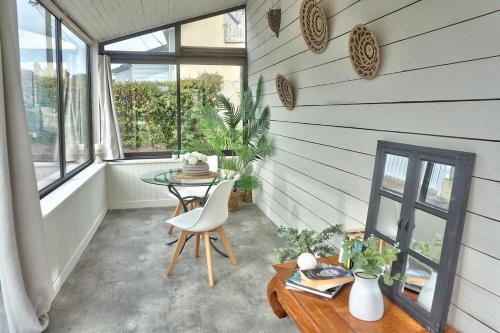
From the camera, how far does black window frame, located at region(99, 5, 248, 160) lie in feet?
16.2

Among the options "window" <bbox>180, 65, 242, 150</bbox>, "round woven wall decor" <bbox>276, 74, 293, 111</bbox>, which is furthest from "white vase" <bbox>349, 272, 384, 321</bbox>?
"window" <bbox>180, 65, 242, 150</bbox>

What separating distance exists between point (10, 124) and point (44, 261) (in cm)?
79

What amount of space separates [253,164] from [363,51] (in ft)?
10.1

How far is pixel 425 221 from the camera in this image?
4.93 ft

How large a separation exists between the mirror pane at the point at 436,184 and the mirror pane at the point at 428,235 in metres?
0.06

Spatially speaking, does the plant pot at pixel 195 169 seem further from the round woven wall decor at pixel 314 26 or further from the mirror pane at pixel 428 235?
the mirror pane at pixel 428 235

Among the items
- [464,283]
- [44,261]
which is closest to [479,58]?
[464,283]

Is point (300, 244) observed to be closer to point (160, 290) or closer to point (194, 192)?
point (160, 290)

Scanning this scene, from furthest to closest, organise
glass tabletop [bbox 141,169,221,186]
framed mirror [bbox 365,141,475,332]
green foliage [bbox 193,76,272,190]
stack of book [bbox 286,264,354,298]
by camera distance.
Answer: green foliage [bbox 193,76,272,190] → glass tabletop [bbox 141,169,221,186] → stack of book [bbox 286,264,354,298] → framed mirror [bbox 365,141,475,332]

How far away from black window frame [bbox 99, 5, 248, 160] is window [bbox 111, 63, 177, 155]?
6cm

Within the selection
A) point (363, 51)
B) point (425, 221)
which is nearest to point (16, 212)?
point (425, 221)

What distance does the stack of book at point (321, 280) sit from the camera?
1635mm

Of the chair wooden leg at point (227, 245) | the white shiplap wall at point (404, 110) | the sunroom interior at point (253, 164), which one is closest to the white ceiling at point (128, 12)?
the sunroom interior at point (253, 164)

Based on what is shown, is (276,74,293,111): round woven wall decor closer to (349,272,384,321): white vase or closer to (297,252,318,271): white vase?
(297,252,318,271): white vase
